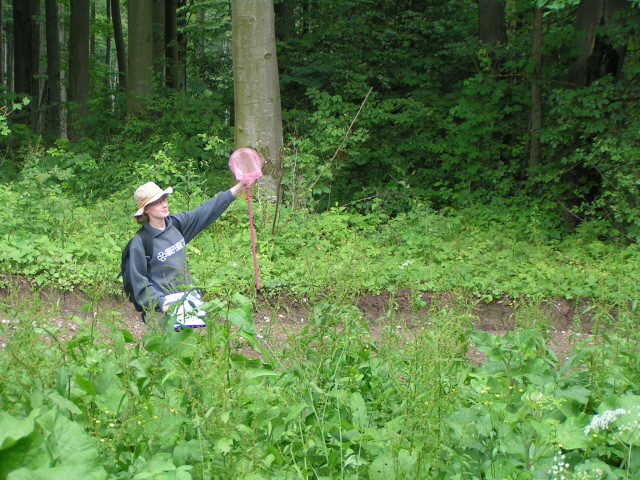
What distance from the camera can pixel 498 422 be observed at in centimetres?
281

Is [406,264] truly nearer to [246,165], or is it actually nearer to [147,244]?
[246,165]

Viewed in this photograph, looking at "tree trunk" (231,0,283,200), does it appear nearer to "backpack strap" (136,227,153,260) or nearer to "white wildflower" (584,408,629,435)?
"backpack strap" (136,227,153,260)

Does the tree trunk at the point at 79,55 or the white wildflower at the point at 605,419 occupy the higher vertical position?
the tree trunk at the point at 79,55

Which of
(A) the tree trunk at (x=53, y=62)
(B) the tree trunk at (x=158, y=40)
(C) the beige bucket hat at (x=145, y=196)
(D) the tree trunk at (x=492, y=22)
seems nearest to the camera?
A: (C) the beige bucket hat at (x=145, y=196)

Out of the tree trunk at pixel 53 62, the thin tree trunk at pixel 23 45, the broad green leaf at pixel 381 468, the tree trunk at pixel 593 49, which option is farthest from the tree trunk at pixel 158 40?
the broad green leaf at pixel 381 468

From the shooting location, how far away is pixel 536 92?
451 inches

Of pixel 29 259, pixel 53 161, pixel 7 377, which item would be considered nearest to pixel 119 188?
pixel 53 161

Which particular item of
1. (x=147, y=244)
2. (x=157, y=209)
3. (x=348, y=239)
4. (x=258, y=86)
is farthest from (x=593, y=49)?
(x=147, y=244)

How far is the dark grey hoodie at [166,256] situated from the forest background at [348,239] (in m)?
0.39

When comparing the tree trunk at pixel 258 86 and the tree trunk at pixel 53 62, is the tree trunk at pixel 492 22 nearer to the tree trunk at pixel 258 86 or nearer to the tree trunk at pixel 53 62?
the tree trunk at pixel 258 86

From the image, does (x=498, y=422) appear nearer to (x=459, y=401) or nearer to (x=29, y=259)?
(x=459, y=401)

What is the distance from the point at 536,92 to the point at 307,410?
32.0ft

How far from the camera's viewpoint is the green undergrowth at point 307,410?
2414 mm

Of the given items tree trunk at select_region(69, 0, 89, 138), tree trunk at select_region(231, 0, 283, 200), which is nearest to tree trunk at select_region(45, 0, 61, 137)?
tree trunk at select_region(69, 0, 89, 138)
